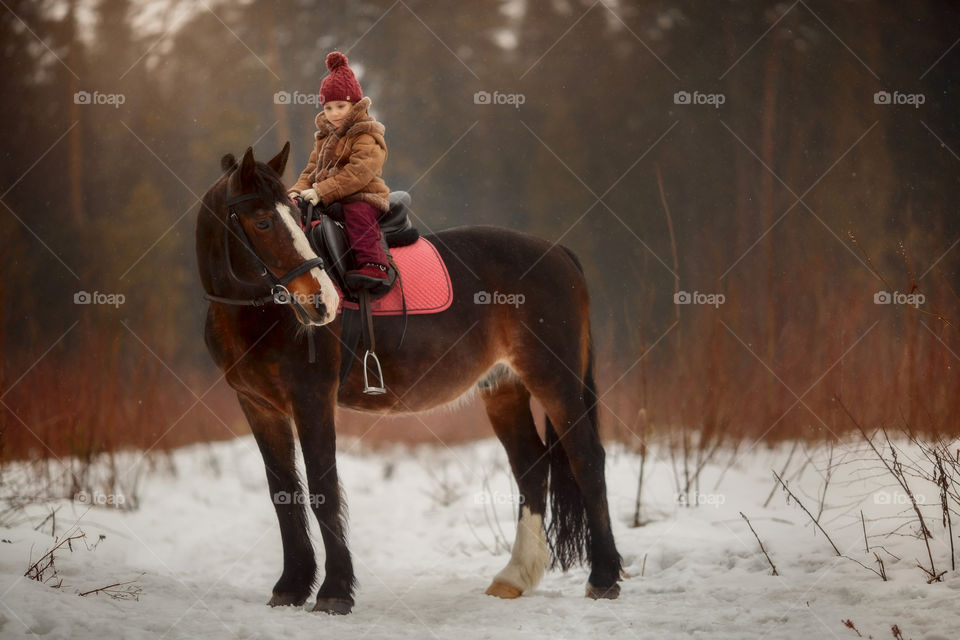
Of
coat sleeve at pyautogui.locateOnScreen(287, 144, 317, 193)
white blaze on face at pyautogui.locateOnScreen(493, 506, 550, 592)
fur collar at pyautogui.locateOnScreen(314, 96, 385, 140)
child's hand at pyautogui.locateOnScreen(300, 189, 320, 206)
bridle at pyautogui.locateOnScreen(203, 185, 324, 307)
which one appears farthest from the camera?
white blaze on face at pyautogui.locateOnScreen(493, 506, 550, 592)

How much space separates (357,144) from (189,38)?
6055mm

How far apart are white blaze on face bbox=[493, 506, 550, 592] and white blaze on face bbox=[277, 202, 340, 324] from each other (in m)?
2.06

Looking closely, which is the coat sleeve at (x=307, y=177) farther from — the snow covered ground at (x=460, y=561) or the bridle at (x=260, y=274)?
the snow covered ground at (x=460, y=561)

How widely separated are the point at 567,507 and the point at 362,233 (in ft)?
7.05

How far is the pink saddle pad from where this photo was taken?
431 cm

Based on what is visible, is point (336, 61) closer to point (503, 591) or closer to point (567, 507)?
point (567, 507)

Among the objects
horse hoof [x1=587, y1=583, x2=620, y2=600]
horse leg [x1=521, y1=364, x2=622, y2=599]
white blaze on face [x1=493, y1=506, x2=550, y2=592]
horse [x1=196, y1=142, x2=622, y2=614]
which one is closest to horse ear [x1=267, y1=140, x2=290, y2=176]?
horse [x1=196, y1=142, x2=622, y2=614]

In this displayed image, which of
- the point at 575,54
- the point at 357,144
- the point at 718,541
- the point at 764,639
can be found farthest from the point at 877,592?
the point at 575,54

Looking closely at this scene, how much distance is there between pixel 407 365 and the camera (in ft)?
14.3

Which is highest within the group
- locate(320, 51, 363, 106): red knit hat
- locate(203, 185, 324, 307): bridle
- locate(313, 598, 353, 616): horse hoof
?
locate(320, 51, 363, 106): red knit hat

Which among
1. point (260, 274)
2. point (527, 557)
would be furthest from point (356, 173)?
point (527, 557)

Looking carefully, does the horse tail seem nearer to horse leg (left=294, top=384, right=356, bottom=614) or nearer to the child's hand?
horse leg (left=294, top=384, right=356, bottom=614)

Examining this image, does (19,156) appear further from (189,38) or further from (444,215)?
(444,215)

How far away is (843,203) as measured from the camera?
28.8 feet
